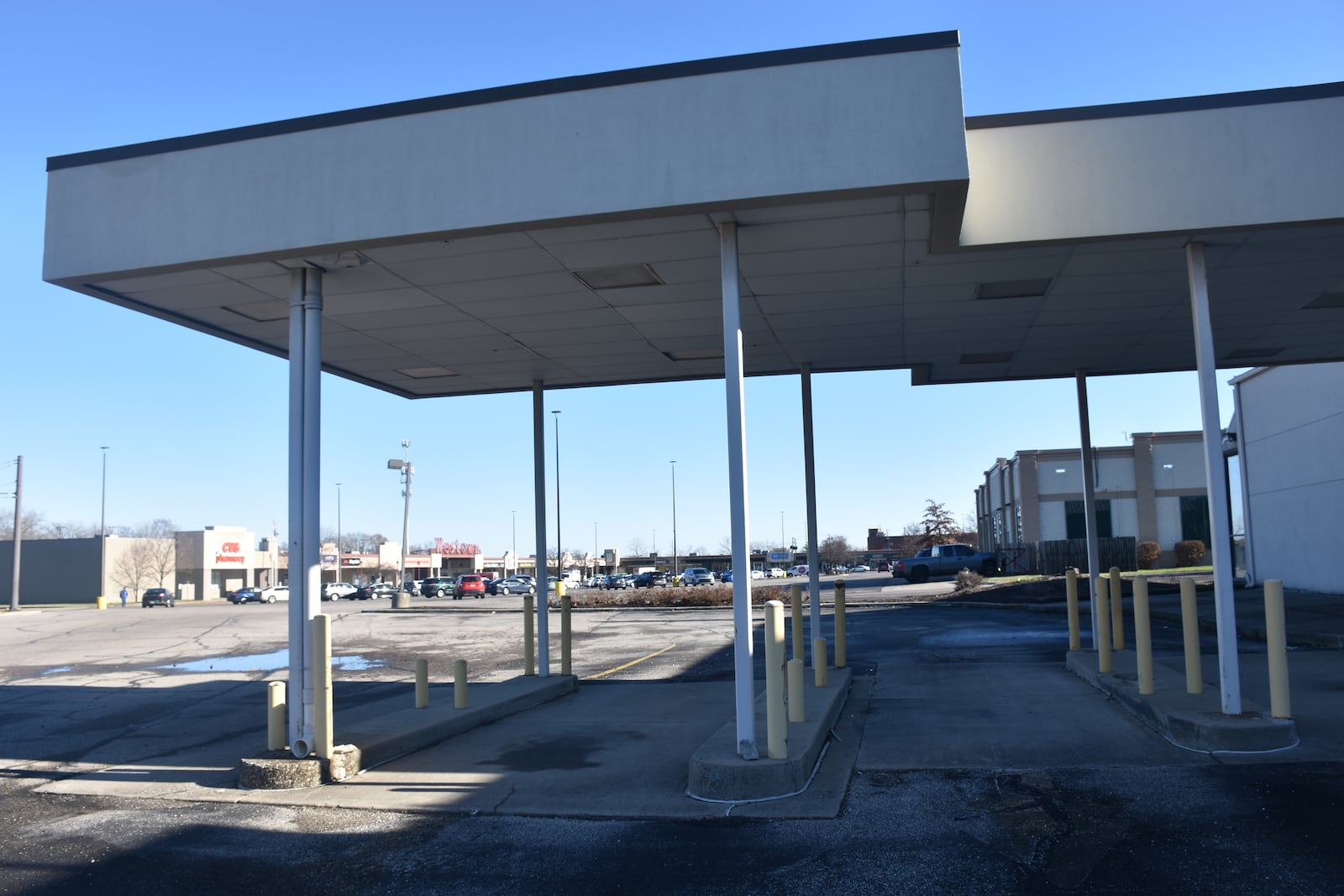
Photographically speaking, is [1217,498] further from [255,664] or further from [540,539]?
[255,664]

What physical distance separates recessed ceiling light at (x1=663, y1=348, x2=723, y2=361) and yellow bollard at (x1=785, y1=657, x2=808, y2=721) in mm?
4906

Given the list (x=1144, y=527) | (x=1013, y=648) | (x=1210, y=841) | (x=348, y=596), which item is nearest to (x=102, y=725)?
(x=1210, y=841)

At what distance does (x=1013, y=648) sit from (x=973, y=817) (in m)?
11.0

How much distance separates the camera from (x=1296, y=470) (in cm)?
2448

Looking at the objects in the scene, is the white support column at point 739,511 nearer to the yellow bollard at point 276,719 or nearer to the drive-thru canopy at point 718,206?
the drive-thru canopy at point 718,206

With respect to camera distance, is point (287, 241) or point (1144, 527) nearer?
point (287, 241)

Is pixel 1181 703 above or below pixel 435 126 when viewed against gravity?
below

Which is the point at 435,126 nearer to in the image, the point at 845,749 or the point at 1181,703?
the point at 845,749

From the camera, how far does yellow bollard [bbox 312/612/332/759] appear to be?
7.84 m

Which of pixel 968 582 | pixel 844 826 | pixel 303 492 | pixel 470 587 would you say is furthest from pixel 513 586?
pixel 844 826

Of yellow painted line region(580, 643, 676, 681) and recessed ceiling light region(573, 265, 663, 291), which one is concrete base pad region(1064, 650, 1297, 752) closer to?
recessed ceiling light region(573, 265, 663, 291)

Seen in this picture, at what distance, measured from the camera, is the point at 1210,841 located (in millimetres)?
5598

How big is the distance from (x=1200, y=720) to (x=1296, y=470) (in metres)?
20.2

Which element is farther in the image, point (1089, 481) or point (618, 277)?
point (1089, 481)
